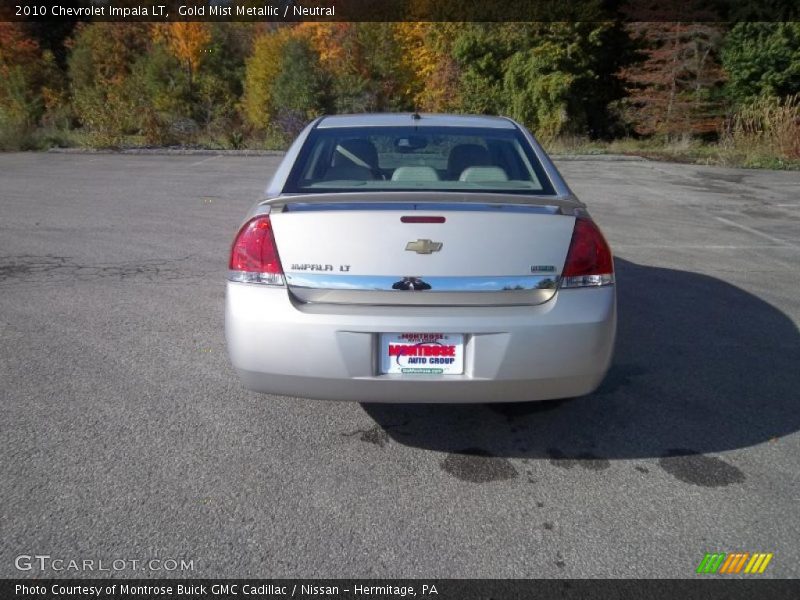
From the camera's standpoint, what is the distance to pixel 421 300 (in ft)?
9.81

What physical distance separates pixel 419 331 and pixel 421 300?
0.15 meters

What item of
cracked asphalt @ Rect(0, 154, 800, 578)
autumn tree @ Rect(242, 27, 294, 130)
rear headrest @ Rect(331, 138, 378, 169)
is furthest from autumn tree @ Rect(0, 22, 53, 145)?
rear headrest @ Rect(331, 138, 378, 169)

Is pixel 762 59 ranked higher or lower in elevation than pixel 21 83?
higher

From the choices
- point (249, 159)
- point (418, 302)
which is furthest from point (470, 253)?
point (249, 159)

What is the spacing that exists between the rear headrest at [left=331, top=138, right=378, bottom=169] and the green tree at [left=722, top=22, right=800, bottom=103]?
97.4 feet

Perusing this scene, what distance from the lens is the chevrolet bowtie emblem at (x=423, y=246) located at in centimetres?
298

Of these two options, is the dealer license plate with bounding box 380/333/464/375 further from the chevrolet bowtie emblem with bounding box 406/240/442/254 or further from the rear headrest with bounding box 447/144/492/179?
the rear headrest with bounding box 447/144/492/179

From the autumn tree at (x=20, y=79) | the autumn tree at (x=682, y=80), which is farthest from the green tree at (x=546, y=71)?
the autumn tree at (x=20, y=79)

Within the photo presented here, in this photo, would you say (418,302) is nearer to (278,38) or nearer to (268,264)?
(268,264)

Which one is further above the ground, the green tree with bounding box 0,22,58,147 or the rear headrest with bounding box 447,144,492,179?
the green tree with bounding box 0,22,58,147

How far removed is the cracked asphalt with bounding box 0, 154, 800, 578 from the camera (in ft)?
8.64

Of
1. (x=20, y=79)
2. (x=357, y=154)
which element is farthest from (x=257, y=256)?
(x=20, y=79)

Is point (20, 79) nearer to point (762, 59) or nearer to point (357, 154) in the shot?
point (357, 154)

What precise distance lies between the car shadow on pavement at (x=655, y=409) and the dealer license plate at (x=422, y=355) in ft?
2.09
